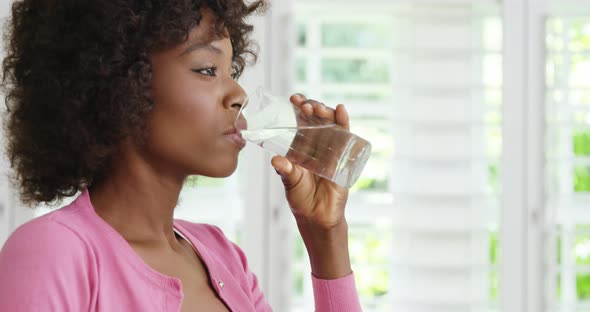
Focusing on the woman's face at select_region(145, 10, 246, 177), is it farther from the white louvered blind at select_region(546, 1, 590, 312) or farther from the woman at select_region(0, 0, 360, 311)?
the white louvered blind at select_region(546, 1, 590, 312)

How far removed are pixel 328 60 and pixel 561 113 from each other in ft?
2.29

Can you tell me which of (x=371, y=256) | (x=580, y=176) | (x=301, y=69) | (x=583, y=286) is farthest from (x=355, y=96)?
(x=583, y=286)

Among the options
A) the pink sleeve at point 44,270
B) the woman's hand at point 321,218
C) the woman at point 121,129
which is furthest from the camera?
the woman's hand at point 321,218

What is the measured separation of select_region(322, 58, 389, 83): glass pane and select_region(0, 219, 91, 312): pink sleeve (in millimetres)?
1756

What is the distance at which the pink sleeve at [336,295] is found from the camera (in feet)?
4.32

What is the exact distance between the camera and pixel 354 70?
2721 millimetres

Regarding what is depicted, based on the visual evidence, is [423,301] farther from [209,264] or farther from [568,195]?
[209,264]

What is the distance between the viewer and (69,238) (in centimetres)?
103

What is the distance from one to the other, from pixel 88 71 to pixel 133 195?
0.16 m

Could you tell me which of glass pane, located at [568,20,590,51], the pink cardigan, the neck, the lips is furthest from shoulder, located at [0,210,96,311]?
glass pane, located at [568,20,590,51]

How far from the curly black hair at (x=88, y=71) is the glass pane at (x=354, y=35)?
5.21ft

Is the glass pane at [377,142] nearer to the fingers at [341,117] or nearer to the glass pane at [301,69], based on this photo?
the glass pane at [301,69]

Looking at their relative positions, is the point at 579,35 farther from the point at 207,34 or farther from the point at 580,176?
the point at 207,34

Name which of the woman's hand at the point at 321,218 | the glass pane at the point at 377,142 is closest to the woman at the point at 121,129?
the woman's hand at the point at 321,218
